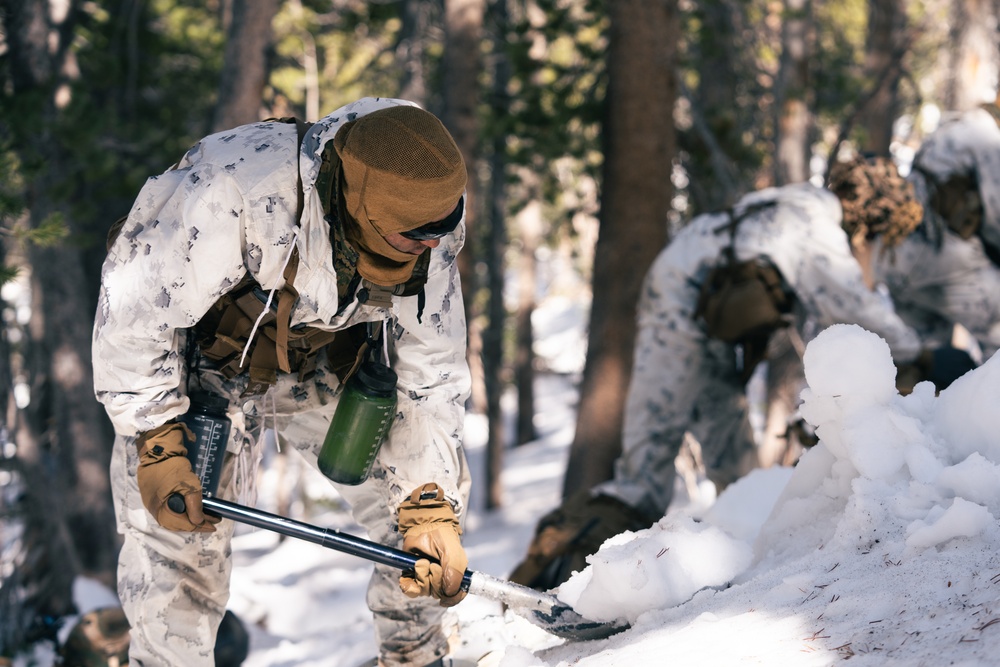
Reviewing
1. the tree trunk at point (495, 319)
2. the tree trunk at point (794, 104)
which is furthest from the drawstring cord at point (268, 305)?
the tree trunk at point (495, 319)

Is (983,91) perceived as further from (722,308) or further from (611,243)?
(722,308)

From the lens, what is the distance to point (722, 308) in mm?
4320

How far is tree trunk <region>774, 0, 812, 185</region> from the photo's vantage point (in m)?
6.84

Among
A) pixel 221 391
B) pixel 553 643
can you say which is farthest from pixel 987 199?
pixel 221 391

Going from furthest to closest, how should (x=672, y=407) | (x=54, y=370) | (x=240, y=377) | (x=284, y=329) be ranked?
1. (x=54, y=370)
2. (x=672, y=407)
3. (x=240, y=377)
4. (x=284, y=329)

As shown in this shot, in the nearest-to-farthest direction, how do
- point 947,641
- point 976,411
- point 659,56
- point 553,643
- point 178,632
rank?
point 947,641 → point 976,411 → point 178,632 → point 553,643 → point 659,56

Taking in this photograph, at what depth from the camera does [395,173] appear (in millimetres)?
2350

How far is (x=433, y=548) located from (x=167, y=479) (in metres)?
0.75

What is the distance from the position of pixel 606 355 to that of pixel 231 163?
12.8 ft

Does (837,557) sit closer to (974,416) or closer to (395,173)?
(974,416)

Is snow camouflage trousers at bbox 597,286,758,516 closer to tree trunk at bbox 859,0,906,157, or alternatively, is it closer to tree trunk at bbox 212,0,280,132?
tree trunk at bbox 212,0,280,132

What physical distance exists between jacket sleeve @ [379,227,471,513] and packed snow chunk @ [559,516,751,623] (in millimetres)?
526

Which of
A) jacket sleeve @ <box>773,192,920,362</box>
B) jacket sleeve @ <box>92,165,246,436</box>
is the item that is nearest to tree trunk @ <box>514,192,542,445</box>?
jacket sleeve @ <box>773,192,920,362</box>

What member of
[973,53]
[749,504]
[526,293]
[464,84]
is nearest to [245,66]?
[464,84]
